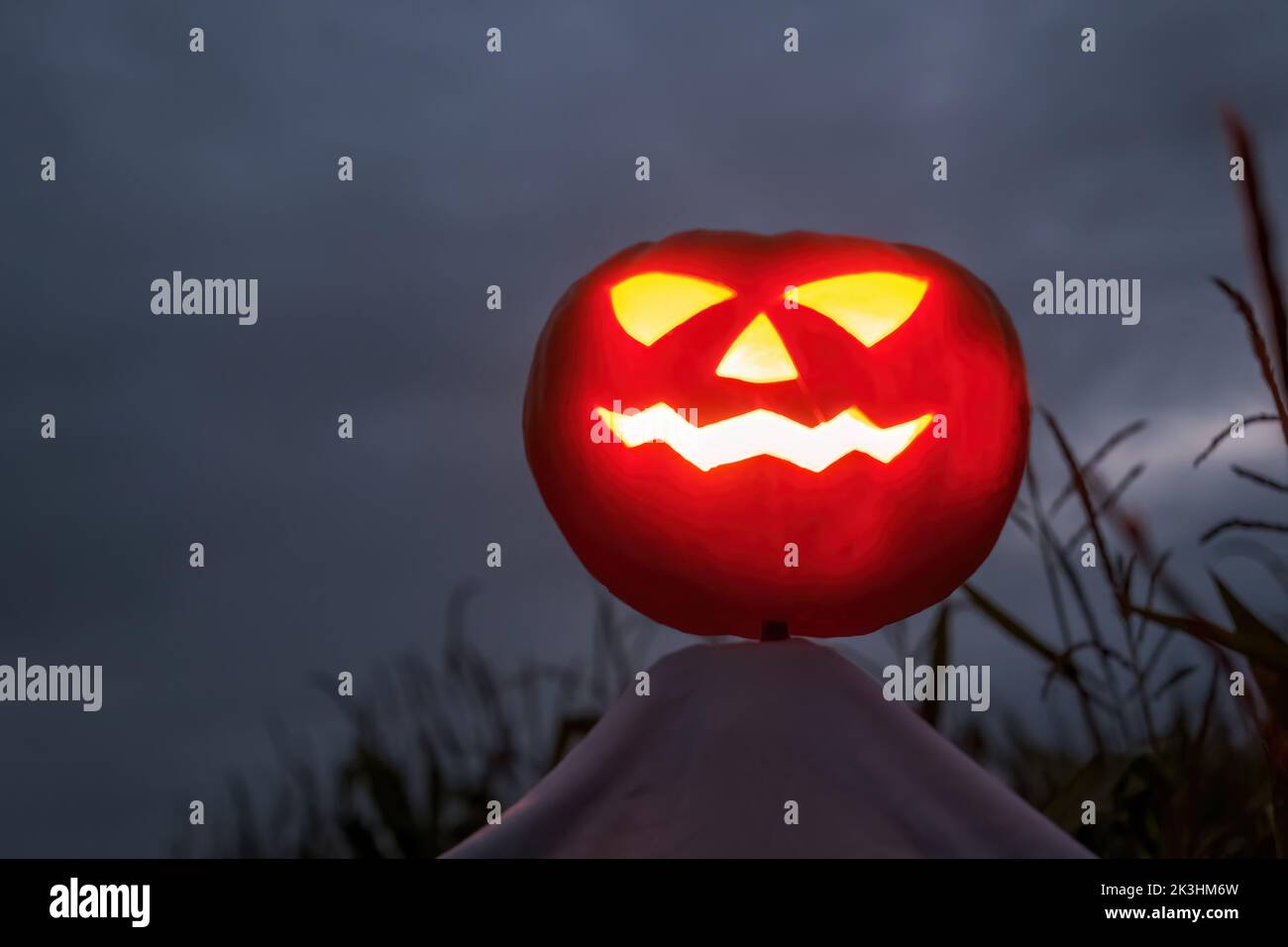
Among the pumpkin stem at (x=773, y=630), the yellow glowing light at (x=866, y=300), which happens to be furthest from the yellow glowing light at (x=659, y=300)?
the pumpkin stem at (x=773, y=630)

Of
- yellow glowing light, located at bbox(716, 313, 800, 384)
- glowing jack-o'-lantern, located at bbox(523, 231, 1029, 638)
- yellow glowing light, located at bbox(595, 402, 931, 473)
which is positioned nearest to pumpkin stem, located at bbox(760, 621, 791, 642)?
glowing jack-o'-lantern, located at bbox(523, 231, 1029, 638)

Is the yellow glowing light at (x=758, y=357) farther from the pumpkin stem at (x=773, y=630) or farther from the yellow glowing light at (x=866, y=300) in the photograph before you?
the pumpkin stem at (x=773, y=630)

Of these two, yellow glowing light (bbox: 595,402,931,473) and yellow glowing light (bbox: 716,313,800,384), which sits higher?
yellow glowing light (bbox: 716,313,800,384)

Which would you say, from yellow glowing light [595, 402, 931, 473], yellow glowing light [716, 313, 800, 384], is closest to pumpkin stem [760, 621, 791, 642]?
yellow glowing light [595, 402, 931, 473]

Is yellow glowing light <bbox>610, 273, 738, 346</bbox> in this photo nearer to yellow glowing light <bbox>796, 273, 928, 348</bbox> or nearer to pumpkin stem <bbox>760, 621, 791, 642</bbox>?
yellow glowing light <bbox>796, 273, 928, 348</bbox>

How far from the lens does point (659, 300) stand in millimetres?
2371

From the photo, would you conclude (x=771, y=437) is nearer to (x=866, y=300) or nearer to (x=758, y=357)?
Result: (x=758, y=357)

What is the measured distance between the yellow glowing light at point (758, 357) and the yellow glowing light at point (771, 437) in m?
0.08

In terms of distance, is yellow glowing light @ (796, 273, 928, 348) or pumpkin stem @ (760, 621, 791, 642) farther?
pumpkin stem @ (760, 621, 791, 642)

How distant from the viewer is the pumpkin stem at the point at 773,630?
242 cm

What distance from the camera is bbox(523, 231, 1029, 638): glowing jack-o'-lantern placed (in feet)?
7.41

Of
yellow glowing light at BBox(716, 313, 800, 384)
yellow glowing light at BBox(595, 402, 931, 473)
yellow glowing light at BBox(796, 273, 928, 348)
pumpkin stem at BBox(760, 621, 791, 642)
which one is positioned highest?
yellow glowing light at BBox(796, 273, 928, 348)

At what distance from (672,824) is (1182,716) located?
49.9 inches
